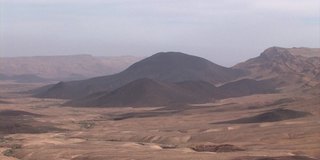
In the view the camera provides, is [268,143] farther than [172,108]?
No

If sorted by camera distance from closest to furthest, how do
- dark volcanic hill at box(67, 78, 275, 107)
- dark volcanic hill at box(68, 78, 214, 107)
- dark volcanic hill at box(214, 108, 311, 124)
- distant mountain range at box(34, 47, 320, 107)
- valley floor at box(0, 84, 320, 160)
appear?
1. valley floor at box(0, 84, 320, 160)
2. dark volcanic hill at box(214, 108, 311, 124)
3. dark volcanic hill at box(68, 78, 214, 107)
4. dark volcanic hill at box(67, 78, 275, 107)
5. distant mountain range at box(34, 47, 320, 107)

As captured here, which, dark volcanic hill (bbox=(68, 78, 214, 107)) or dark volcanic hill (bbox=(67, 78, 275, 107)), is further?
dark volcanic hill (bbox=(67, 78, 275, 107))

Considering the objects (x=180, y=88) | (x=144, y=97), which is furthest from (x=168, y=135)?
(x=180, y=88)

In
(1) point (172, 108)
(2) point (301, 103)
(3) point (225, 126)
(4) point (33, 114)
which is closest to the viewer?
(3) point (225, 126)

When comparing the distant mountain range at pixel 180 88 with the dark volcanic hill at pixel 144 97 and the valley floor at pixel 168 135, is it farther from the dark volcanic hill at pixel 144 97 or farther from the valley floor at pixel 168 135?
the valley floor at pixel 168 135

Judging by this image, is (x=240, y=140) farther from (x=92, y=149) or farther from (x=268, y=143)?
(x=92, y=149)

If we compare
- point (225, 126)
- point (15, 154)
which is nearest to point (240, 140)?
point (225, 126)

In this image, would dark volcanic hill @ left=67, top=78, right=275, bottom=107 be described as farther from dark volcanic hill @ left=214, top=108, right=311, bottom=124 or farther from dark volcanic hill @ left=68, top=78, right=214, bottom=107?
dark volcanic hill @ left=214, top=108, right=311, bottom=124

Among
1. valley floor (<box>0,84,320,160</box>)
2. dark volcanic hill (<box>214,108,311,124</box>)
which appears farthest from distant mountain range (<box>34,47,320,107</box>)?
dark volcanic hill (<box>214,108,311,124</box>)

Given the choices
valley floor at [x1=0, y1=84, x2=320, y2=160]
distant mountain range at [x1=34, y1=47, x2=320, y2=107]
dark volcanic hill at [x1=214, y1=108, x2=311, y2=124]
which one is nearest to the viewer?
valley floor at [x1=0, y1=84, x2=320, y2=160]
